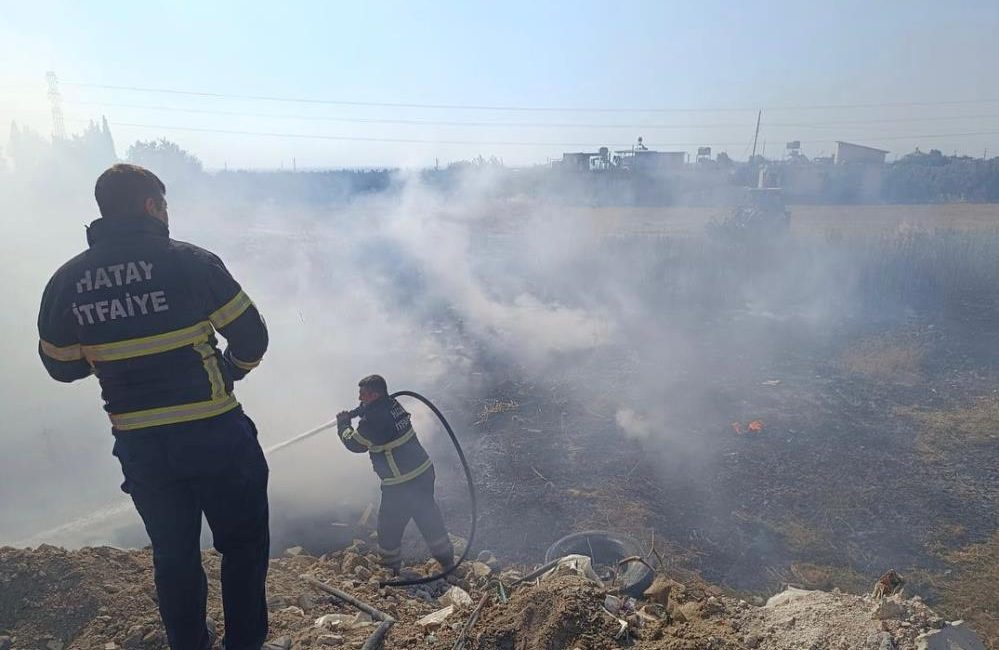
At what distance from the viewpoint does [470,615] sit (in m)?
2.96

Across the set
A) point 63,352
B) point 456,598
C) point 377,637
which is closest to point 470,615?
point 377,637

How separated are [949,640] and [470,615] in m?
2.15

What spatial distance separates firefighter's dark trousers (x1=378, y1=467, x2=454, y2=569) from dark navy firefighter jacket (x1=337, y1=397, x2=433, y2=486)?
0.08m

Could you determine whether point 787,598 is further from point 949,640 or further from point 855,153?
point 855,153

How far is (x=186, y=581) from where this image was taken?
2.38 meters

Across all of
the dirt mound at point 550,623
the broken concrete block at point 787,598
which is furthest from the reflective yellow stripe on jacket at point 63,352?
the broken concrete block at point 787,598

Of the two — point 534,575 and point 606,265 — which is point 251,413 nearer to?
point 534,575

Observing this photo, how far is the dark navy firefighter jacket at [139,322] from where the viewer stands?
2.14 metres

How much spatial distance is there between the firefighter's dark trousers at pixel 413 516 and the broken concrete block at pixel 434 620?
1.22 metres

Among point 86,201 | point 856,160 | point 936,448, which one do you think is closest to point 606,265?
point 936,448

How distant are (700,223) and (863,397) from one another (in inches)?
818

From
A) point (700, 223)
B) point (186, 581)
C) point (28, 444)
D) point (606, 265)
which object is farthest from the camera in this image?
point (700, 223)

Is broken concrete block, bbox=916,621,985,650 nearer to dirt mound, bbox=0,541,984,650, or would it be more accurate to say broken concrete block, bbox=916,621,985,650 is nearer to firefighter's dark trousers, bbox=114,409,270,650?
dirt mound, bbox=0,541,984,650

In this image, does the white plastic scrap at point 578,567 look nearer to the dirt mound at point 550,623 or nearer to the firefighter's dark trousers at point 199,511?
the dirt mound at point 550,623
